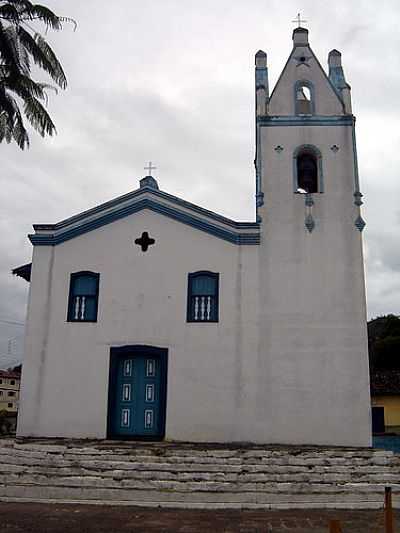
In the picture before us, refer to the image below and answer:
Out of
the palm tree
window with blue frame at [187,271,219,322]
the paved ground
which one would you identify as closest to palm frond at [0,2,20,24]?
the palm tree

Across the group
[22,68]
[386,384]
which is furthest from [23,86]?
[386,384]

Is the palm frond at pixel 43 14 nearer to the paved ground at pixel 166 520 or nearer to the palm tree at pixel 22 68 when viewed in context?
the palm tree at pixel 22 68

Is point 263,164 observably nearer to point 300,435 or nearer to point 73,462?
point 300,435

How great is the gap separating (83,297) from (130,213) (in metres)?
2.53

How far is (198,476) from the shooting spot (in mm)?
10641

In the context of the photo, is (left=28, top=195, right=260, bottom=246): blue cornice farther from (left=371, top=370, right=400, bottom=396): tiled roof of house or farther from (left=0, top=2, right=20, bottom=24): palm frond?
(left=371, top=370, right=400, bottom=396): tiled roof of house

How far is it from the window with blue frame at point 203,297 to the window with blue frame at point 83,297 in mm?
2447

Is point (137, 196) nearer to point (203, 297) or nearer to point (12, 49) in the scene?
point (203, 297)

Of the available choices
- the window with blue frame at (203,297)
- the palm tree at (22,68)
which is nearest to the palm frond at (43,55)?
the palm tree at (22,68)

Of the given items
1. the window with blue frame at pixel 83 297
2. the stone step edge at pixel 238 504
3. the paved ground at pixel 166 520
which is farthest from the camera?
the window with blue frame at pixel 83 297

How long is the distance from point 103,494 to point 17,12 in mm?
11217

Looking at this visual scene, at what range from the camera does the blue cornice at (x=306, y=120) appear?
16094 millimetres

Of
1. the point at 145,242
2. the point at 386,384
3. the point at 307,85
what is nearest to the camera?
the point at 145,242

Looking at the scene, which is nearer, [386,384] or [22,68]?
[22,68]
